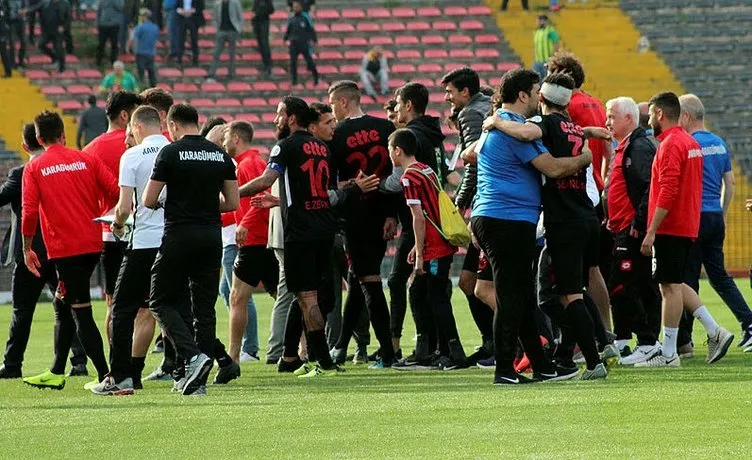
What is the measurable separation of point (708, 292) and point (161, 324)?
12.6 m

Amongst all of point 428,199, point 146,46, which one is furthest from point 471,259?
point 146,46

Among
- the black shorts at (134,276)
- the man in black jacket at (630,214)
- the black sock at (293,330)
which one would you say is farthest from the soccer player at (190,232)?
the man in black jacket at (630,214)

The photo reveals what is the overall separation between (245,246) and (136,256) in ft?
6.44

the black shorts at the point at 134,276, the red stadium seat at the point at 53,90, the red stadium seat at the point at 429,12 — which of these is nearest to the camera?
the black shorts at the point at 134,276

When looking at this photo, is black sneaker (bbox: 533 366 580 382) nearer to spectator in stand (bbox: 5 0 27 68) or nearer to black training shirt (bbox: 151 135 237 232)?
black training shirt (bbox: 151 135 237 232)

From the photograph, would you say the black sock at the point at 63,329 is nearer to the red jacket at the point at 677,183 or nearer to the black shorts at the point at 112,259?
the black shorts at the point at 112,259

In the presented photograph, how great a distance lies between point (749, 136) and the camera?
31078 mm

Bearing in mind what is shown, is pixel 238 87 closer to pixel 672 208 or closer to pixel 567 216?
pixel 672 208

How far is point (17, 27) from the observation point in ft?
101

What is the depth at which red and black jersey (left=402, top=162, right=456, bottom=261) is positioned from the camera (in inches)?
449

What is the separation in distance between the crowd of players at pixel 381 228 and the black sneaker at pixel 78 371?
434mm

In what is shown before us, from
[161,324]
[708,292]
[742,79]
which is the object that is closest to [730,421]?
[161,324]

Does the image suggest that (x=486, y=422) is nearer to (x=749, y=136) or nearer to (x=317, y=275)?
(x=317, y=275)

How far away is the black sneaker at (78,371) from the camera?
12.4 meters
